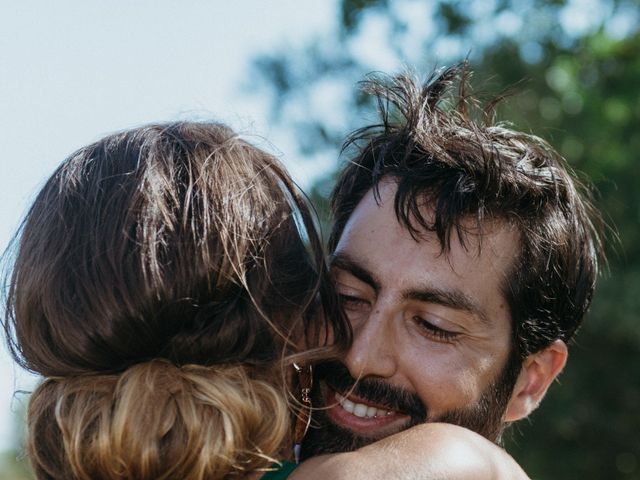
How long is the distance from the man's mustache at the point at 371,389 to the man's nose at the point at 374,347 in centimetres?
3

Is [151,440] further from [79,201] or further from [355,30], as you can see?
[355,30]

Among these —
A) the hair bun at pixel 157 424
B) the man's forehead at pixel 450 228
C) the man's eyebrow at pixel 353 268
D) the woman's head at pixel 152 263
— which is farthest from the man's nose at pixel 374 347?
the hair bun at pixel 157 424

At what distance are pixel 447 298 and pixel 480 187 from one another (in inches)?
19.8

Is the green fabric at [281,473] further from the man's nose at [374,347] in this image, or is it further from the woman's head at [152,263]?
the man's nose at [374,347]

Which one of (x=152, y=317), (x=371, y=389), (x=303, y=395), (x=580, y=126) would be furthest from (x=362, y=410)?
(x=580, y=126)

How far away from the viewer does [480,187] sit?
398cm

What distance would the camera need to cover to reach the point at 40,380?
8.63 ft

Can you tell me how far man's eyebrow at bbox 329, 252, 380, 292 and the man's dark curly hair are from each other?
0.25m

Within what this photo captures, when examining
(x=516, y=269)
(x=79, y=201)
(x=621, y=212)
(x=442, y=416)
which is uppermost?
(x=79, y=201)

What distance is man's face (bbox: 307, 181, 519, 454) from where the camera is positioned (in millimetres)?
3656

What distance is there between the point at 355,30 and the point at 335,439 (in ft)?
49.1

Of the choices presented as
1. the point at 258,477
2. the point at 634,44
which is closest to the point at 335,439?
the point at 258,477

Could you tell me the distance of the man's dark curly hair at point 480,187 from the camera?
156 inches

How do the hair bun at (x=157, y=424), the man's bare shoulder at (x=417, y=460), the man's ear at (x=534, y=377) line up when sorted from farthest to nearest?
the man's ear at (x=534, y=377)
the man's bare shoulder at (x=417, y=460)
the hair bun at (x=157, y=424)
